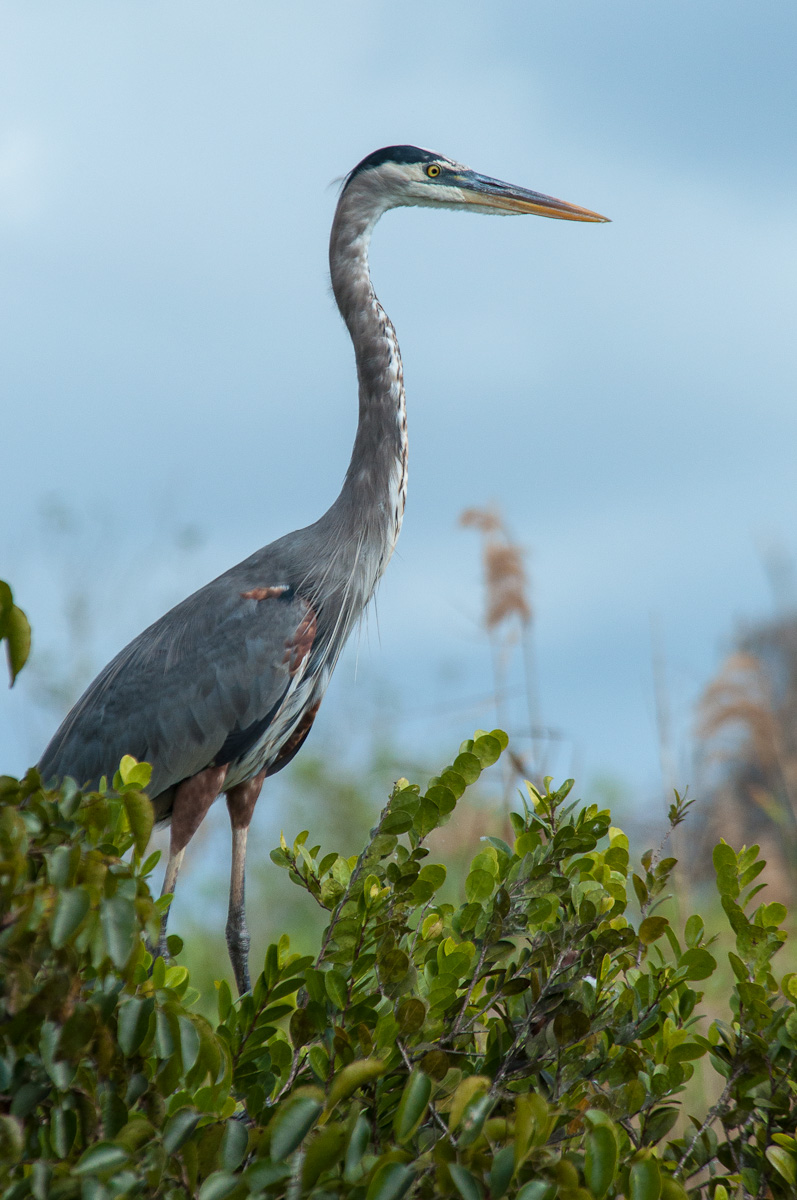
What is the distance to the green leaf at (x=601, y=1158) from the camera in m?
1.31

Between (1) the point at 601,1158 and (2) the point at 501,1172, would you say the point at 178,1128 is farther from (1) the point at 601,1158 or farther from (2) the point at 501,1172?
(1) the point at 601,1158

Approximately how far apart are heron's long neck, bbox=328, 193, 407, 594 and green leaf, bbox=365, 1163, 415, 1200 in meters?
3.33

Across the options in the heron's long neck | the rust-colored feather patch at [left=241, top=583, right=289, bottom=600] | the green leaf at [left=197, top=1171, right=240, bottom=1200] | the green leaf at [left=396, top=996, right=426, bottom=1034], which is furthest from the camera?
the heron's long neck

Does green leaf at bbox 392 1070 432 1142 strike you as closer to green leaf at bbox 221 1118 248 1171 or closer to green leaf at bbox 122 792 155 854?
green leaf at bbox 221 1118 248 1171

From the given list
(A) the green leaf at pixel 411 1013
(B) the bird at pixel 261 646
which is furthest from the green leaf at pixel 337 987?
(B) the bird at pixel 261 646

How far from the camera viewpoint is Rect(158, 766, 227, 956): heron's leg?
397cm

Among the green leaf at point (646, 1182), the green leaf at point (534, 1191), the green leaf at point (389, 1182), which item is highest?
the green leaf at point (389, 1182)

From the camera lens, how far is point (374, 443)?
4.41m

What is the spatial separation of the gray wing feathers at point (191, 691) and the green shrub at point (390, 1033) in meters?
2.00

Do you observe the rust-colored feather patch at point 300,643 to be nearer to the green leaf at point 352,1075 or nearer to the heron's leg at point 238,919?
the heron's leg at point 238,919

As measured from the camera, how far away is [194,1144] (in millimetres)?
1349

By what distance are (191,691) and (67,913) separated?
3.13m

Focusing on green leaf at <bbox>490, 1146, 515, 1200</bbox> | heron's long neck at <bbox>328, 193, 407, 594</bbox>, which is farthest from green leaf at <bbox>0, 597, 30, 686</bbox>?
heron's long neck at <bbox>328, 193, 407, 594</bbox>

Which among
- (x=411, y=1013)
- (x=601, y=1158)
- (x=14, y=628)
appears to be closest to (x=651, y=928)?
(x=411, y=1013)
